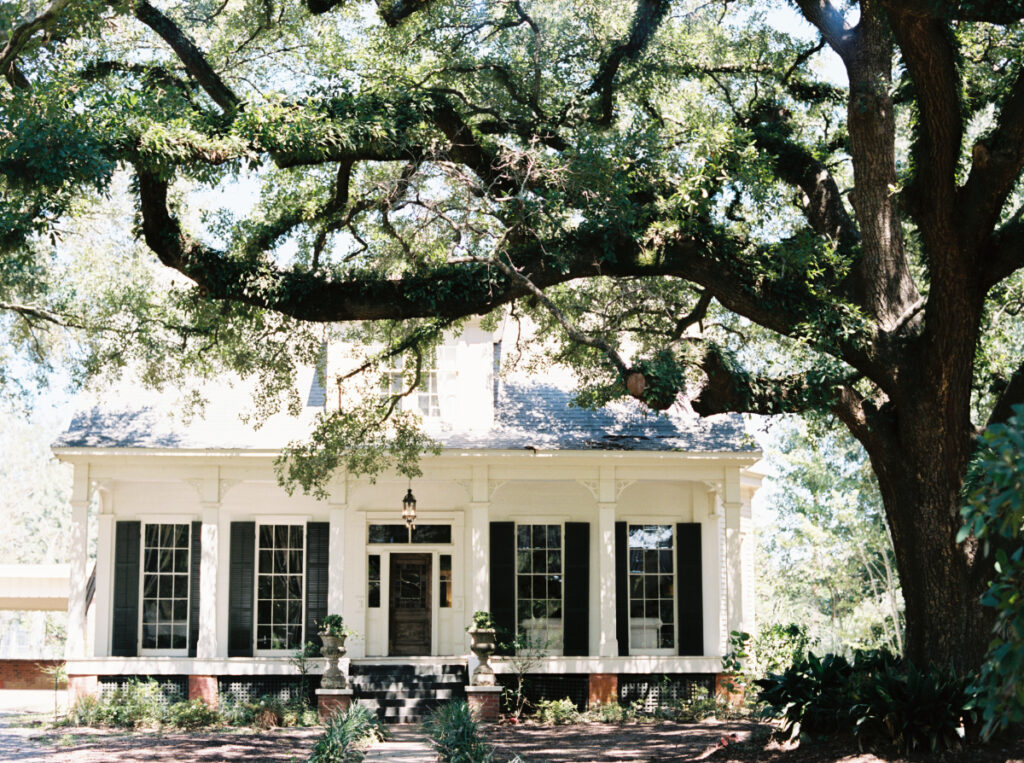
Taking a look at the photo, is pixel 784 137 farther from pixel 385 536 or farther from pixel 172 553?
pixel 172 553

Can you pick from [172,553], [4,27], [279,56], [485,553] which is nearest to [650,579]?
[485,553]

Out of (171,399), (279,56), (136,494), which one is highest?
(279,56)

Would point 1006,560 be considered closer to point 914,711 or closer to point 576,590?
point 914,711

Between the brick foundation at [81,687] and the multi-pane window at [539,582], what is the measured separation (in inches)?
265

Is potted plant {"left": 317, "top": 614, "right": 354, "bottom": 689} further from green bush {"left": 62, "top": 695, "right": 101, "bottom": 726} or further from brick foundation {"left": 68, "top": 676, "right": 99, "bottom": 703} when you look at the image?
brick foundation {"left": 68, "top": 676, "right": 99, "bottom": 703}

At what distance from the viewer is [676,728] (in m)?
15.1

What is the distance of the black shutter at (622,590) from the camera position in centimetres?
1870

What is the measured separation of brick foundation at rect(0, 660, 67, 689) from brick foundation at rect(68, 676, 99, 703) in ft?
26.9

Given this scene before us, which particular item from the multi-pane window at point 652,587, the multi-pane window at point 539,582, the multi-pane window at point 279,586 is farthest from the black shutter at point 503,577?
the multi-pane window at point 279,586

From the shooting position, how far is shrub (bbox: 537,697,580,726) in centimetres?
1631

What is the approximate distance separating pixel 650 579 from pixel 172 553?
8.10m

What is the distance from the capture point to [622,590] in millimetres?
18859

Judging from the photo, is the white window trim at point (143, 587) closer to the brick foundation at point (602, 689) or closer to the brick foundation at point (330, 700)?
the brick foundation at point (330, 700)

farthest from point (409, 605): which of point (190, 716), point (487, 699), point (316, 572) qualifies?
point (190, 716)
